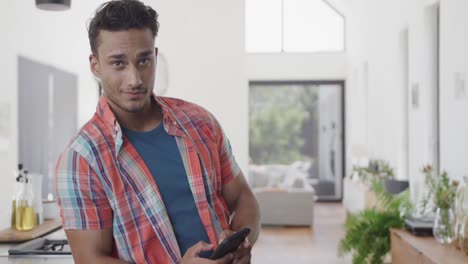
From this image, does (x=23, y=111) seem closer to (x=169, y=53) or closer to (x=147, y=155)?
(x=169, y=53)

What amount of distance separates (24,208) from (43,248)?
508 mm

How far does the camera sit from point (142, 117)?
145cm

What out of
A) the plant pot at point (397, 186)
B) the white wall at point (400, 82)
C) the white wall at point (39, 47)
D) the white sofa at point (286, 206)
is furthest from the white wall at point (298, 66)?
the plant pot at point (397, 186)

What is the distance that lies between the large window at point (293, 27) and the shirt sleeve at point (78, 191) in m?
10.6

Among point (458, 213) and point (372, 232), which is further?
point (372, 232)

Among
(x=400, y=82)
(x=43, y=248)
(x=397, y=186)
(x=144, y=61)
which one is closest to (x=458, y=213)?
(x=43, y=248)

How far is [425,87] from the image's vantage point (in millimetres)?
5715

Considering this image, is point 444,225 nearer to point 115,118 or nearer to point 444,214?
point 444,214

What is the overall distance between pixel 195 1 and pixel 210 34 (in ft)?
0.99

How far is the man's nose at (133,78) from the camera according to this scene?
1.33 m

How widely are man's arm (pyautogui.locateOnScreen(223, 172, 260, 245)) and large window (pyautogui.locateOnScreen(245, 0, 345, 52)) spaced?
1031 centimetres

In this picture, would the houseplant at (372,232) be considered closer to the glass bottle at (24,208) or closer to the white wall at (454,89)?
the white wall at (454,89)

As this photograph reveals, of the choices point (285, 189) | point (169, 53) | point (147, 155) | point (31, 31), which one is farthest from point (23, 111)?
point (147, 155)

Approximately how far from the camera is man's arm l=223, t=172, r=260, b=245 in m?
1.53
